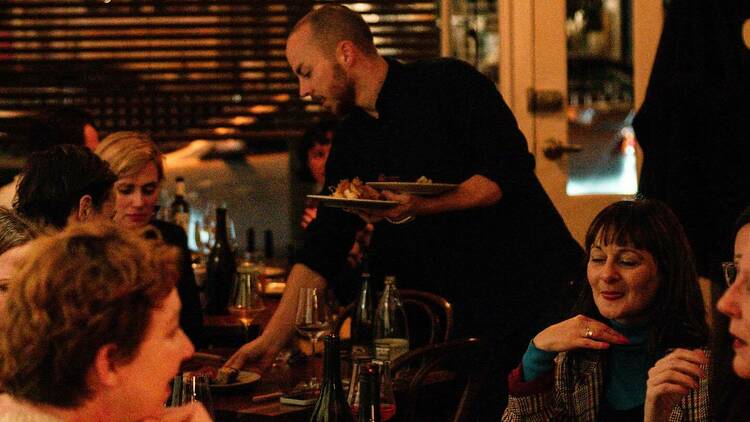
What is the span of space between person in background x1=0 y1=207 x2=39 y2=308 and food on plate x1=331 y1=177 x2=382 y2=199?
3.66 ft

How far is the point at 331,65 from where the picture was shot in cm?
316

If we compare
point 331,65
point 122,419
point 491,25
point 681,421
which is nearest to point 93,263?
point 122,419

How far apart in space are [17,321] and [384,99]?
6.75 ft

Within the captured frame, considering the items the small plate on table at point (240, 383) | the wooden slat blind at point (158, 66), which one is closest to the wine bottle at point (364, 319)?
the small plate on table at point (240, 383)

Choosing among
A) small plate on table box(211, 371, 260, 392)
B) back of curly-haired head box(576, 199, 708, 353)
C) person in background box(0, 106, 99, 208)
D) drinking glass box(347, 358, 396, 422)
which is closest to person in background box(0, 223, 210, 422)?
drinking glass box(347, 358, 396, 422)

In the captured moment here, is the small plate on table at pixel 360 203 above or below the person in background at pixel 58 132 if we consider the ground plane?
below

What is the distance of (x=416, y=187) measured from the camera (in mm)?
2904

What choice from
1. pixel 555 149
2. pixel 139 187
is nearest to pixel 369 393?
pixel 139 187

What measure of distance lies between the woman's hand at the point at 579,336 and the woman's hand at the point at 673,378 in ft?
0.58

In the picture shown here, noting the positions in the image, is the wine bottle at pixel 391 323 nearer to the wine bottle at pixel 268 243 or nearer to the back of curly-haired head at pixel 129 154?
the back of curly-haired head at pixel 129 154

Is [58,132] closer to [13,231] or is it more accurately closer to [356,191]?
[356,191]

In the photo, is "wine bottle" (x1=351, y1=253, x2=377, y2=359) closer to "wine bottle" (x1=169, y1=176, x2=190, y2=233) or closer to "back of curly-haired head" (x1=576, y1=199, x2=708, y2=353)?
"back of curly-haired head" (x1=576, y1=199, x2=708, y2=353)

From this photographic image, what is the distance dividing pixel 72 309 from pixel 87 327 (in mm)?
25

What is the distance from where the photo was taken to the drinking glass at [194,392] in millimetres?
1916
